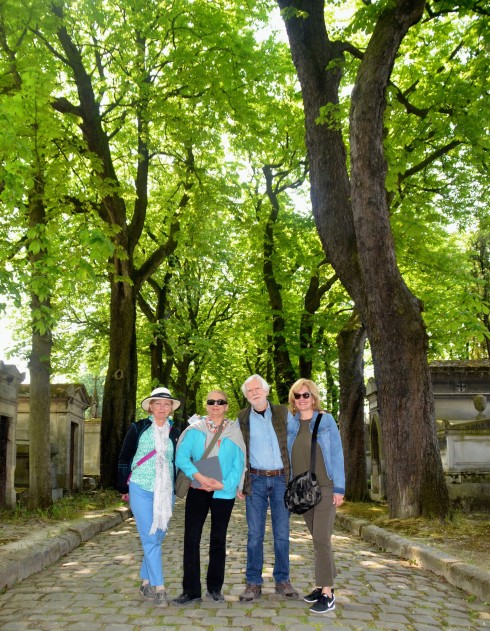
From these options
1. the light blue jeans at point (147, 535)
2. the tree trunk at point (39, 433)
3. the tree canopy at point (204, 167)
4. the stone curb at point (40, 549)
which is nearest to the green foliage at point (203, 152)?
the tree canopy at point (204, 167)

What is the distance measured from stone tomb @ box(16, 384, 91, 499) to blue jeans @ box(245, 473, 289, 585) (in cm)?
1230

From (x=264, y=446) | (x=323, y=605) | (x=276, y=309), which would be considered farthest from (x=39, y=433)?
(x=276, y=309)

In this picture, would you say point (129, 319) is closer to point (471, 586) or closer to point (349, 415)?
point (349, 415)

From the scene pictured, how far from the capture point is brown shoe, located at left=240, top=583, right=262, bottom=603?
17.7 feet

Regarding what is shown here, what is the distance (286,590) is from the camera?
550 centimetres

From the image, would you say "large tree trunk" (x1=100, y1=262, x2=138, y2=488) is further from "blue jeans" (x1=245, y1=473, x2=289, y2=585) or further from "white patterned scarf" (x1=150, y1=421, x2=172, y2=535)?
"blue jeans" (x1=245, y1=473, x2=289, y2=585)

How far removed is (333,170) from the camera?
35.3 ft

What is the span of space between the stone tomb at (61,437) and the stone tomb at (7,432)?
352cm

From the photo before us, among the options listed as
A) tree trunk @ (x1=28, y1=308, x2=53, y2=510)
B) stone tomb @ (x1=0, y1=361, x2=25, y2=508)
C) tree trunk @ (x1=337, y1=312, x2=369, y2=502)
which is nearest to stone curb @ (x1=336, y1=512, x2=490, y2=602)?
tree trunk @ (x1=28, y1=308, x2=53, y2=510)

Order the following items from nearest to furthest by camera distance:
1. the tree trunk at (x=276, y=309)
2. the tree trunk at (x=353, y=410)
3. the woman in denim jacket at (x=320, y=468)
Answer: the woman in denim jacket at (x=320, y=468) < the tree trunk at (x=353, y=410) < the tree trunk at (x=276, y=309)

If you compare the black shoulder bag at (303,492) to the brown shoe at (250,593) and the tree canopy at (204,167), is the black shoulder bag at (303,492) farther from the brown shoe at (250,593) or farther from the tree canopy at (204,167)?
the tree canopy at (204,167)

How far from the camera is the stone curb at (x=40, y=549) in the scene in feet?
20.8

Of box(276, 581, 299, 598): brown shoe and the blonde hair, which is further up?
the blonde hair

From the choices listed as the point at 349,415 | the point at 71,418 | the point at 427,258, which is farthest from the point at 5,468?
the point at 427,258
